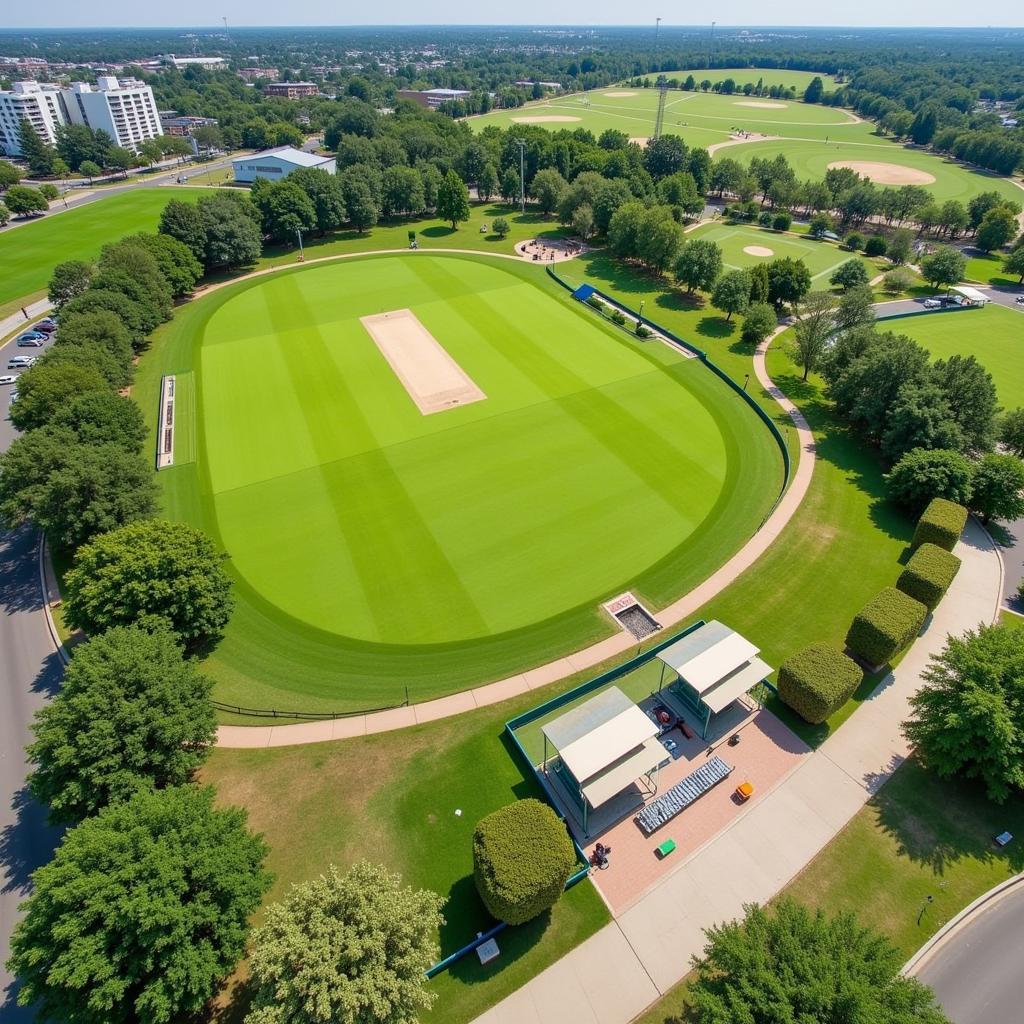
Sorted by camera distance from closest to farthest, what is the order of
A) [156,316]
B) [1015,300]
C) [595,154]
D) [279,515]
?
[279,515] → [156,316] → [1015,300] → [595,154]

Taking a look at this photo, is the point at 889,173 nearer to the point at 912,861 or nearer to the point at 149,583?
the point at 912,861

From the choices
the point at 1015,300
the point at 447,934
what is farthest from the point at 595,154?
the point at 447,934

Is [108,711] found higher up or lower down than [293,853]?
higher up

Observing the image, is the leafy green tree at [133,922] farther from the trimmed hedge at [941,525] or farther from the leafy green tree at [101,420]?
the trimmed hedge at [941,525]

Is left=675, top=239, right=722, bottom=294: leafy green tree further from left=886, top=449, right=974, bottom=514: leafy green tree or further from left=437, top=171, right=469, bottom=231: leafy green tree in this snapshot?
left=437, top=171, right=469, bottom=231: leafy green tree

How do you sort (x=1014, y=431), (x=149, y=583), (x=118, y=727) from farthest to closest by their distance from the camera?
(x=1014, y=431) → (x=149, y=583) → (x=118, y=727)

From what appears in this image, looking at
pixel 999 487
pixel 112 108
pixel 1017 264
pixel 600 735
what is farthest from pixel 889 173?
pixel 112 108

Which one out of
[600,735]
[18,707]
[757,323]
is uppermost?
[757,323]

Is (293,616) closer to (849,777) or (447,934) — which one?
(447,934)

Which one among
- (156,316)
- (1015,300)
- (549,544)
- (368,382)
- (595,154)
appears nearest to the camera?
(549,544)
